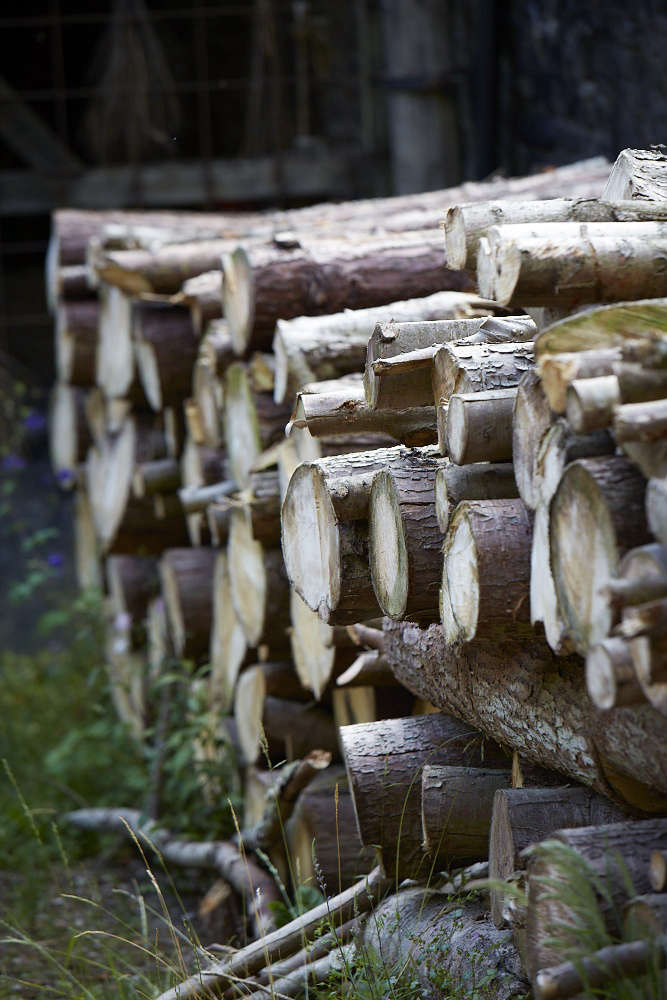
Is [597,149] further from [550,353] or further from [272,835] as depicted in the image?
[550,353]

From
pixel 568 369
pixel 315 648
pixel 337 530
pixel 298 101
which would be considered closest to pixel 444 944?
pixel 337 530

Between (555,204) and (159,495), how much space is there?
2.52 meters

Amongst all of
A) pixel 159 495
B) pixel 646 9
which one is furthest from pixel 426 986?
pixel 646 9

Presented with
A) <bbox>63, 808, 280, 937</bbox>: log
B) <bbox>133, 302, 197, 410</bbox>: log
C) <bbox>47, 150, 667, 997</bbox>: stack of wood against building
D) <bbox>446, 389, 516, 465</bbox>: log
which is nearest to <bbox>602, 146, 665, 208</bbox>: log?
<bbox>47, 150, 667, 997</bbox>: stack of wood against building

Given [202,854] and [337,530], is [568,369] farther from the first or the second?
[202,854]

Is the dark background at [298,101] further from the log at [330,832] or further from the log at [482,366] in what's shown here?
the log at [482,366]

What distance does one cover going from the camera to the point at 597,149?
519 centimetres

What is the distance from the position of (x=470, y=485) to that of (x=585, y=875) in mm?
521

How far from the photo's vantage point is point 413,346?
1922mm

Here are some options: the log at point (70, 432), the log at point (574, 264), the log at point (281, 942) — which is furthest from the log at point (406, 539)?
the log at point (70, 432)

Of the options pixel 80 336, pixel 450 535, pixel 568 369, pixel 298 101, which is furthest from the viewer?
pixel 298 101

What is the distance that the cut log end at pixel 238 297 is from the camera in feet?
9.22

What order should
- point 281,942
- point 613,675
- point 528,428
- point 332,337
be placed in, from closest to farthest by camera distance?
1. point 613,675
2. point 528,428
3. point 281,942
4. point 332,337

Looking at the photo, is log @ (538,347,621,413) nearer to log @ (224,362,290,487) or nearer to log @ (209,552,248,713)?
log @ (224,362,290,487)
